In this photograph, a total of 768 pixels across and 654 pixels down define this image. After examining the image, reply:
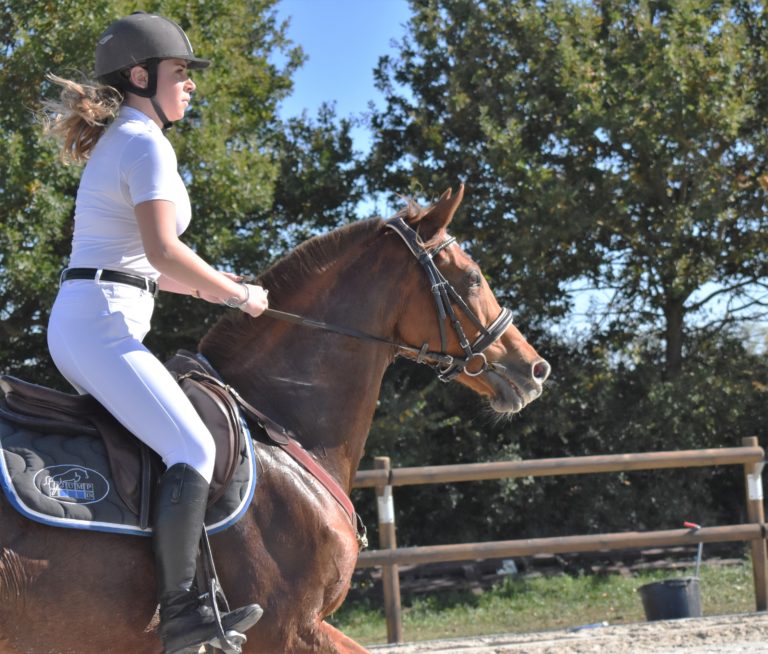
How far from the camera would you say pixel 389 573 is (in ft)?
25.9

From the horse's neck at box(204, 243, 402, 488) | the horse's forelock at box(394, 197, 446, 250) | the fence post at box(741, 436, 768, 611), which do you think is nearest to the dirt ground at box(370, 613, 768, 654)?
the fence post at box(741, 436, 768, 611)

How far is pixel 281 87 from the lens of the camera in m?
14.8

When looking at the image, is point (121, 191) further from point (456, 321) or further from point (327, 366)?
point (456, 321)

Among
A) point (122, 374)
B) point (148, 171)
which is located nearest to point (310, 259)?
point (148, 171)

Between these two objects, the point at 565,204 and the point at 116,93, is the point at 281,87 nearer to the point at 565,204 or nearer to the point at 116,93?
the point at 565,204

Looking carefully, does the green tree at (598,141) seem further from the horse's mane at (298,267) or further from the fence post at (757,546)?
the horse's mane at (298,267)

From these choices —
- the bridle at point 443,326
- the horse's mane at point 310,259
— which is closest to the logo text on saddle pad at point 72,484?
the horse's mane at point 310,259

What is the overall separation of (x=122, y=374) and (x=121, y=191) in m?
0.61

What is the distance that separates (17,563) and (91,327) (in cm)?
77

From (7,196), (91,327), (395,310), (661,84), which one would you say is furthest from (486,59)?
(91,327)

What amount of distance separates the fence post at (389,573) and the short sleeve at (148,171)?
513cm

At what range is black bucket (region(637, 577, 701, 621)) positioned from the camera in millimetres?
8055

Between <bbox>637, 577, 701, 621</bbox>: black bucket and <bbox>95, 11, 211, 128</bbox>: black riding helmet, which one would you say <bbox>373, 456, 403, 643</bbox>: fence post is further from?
<bbox>95, 11, 211, 128</bbox>: black riding helmet

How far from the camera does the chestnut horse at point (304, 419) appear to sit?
2.92m
